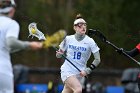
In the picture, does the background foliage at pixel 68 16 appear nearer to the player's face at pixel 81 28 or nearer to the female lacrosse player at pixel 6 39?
the player's face at pixel 81 28

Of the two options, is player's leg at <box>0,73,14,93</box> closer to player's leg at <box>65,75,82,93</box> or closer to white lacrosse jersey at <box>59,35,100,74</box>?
player's leg at <box>65,75,82,93</box>

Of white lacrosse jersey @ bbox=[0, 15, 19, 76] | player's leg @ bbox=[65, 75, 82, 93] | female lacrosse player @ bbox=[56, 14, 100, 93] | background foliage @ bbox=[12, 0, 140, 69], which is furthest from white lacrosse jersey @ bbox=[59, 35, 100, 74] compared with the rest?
background foliage @ bbox=[12, 0, 140, 69]

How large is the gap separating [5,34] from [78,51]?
3916mm

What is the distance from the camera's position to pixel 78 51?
12727 mm

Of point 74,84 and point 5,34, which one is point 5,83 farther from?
point 74,84

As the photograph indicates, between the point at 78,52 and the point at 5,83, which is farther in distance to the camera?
the point at 78,52

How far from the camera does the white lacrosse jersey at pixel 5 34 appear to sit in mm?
8813

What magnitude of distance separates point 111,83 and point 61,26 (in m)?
8.06

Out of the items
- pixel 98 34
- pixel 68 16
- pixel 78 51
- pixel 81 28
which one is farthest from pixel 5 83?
pixel 68 16

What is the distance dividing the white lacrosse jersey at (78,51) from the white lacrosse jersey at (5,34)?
3737mm

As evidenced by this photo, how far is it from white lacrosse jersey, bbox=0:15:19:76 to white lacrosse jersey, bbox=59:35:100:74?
3737 mm

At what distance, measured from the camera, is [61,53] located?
12.6m

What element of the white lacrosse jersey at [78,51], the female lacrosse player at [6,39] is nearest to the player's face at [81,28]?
the white lacrosse jersey at [78,51]

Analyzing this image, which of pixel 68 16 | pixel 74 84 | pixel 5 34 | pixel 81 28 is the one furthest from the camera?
pixel 68 16
